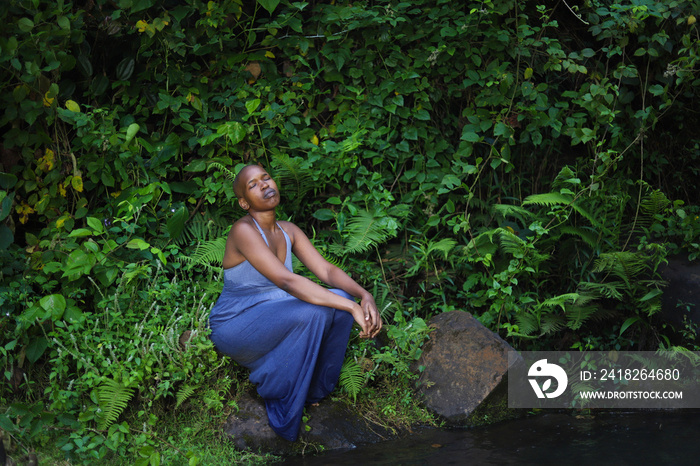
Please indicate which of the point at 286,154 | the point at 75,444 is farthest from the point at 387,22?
the point at 75,444

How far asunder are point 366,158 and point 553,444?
2.80 meters

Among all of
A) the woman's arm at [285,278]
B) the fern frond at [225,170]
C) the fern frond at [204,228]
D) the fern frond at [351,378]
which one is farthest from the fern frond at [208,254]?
the fern frond at [351,378]

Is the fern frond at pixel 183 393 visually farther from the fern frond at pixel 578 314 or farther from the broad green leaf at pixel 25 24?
the fern frond at pixel 578 314

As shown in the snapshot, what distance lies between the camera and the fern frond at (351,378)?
4.41m

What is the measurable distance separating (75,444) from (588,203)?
13.7 ft

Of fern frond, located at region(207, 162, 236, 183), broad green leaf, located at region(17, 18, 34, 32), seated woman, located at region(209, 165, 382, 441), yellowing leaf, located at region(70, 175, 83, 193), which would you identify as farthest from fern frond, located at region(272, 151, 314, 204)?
broad green leaf, located at region(17, 18, 34, 32)

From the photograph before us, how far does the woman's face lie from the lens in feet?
14.2

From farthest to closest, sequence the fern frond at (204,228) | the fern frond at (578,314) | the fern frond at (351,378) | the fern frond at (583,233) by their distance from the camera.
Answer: the fern frond at (204,228) → the fern frond at (583,233) → the fern frond at (578,314) → the fern frond at (351,378)

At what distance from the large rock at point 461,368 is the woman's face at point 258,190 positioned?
5.21 feet

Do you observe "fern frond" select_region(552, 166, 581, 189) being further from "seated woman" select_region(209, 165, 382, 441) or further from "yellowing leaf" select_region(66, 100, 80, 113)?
"yellowing leaf" select_region(66, 100, 80, 113)

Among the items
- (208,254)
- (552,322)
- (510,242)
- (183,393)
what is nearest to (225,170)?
(208,254)

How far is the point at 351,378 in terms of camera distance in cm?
444

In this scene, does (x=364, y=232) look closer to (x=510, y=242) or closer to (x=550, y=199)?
(x=510, y=242)

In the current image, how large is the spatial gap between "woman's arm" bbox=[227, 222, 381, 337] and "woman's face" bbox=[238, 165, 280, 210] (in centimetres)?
17
